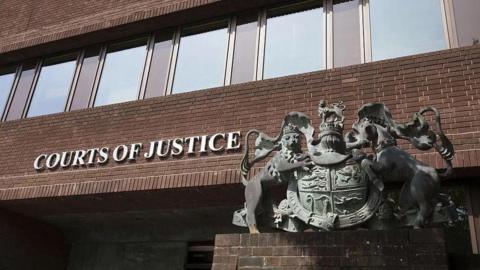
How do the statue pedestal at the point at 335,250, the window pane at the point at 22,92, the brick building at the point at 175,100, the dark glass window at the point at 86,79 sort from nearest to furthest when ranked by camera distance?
the statue pedestal at the point at 335,250 < the brick building at the point at 175,100 < the dark glass window at the point at 86,79 < the window pane at the point at 22,92

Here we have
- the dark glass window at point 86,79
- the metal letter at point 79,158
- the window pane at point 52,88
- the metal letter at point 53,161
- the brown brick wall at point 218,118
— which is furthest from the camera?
the window pane at point 52,88

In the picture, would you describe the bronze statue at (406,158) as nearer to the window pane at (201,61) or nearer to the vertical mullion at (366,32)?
the vertical mullion at (366,32)

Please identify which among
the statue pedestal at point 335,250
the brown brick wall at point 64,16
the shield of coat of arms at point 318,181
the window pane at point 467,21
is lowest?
the statue pedestal at point 335,250

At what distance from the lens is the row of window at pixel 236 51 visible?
26.3 ft

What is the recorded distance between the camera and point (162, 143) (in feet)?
27.9

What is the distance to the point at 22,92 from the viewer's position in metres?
11.2

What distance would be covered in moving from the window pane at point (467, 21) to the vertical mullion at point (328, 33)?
75.7 inches

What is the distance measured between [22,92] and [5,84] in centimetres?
78

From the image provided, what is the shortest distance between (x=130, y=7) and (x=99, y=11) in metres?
0.88

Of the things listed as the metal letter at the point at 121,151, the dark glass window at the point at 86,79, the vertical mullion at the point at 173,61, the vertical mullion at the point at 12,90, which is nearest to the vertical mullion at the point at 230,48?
the vertical mullion at the point at 173,61

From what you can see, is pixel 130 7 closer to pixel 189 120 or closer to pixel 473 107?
pixel 189 120

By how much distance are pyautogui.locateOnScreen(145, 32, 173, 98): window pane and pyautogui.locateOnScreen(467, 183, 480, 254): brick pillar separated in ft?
17.9

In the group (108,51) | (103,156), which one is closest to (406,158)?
(103,156)

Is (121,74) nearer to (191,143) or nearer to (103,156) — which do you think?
(103,156)
